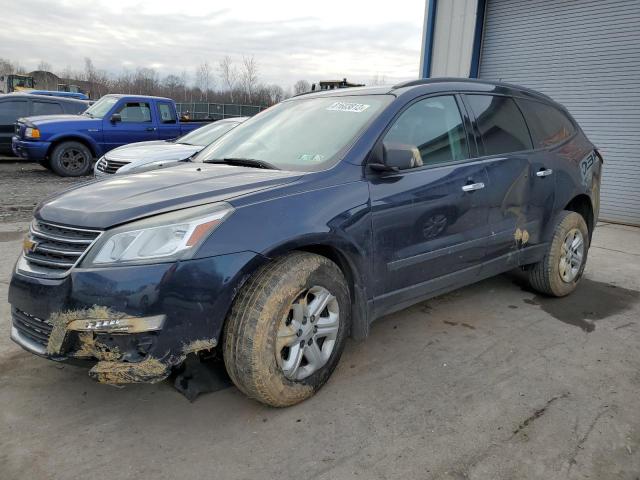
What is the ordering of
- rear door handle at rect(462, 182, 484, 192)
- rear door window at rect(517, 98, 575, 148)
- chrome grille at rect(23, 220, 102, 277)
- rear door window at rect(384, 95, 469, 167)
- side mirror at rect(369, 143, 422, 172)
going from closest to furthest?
chrome grille at rect(23, 220, 102, 277) < side mirror at rect(369, 143, 422, 172) < rear door window at rect(384, 95, 469, 167) < rear door handle at rect(462, 182, 484, 192) < rear door window at rect(517, 98, 575, 148)

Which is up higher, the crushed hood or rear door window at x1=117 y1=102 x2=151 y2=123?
rear door window at x1=117 y1=102 x2=151 y2=123

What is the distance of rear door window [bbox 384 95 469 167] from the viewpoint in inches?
125

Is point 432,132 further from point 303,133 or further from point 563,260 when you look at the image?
point 563,260

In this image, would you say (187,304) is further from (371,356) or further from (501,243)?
(501,243)

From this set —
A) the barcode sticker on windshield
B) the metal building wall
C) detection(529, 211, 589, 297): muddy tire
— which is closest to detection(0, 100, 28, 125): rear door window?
the metal building wall

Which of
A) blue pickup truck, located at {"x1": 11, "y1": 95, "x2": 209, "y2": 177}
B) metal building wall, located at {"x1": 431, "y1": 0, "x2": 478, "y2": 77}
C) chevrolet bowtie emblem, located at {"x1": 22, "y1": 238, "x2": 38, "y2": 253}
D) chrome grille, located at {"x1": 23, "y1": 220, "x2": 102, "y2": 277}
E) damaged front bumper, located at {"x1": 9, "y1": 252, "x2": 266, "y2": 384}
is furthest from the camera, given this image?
blue pickup truck, located at {"x1": 11, "y1": 95, "x2": 209, "y2": 177}

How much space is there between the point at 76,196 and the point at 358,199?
1519 mm

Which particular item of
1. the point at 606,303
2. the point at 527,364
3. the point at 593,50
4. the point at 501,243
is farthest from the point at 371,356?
the point at 593,50

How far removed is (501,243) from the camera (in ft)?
12.3

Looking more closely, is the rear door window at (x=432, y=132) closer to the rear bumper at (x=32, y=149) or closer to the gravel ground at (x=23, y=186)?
the gravel ground at (x=23, y=186)

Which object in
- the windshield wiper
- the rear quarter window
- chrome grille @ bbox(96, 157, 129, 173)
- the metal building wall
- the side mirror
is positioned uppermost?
the metal building wall

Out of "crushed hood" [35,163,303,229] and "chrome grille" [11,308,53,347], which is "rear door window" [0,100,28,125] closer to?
"crushed hood" [35,163,303,229]

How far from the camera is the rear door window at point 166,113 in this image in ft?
Result: 39.2

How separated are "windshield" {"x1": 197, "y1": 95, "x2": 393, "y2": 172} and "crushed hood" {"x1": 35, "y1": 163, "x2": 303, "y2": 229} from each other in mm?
235
